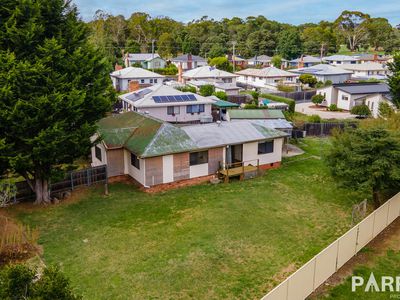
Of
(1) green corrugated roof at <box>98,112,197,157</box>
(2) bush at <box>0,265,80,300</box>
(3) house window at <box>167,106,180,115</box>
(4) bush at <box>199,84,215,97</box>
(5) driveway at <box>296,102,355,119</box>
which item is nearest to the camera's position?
(2) bush at <box>0,265,80,300</box>

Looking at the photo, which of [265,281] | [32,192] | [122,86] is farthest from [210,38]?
[265,281]

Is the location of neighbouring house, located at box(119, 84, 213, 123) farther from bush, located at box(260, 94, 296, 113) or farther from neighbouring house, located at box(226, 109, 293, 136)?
bush, located at box(260, 94, 296, 113)

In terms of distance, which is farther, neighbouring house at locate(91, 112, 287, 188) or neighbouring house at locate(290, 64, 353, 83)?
neighbouring house at locate(290, 64, 353, 83)

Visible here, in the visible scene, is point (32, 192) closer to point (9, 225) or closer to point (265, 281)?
point (9, 225)

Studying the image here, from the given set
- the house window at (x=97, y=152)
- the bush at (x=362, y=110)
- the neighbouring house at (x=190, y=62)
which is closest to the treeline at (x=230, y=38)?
the neighbouring house at (x=190, y=62)

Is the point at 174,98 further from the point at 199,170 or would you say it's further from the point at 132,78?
the point at 132,78

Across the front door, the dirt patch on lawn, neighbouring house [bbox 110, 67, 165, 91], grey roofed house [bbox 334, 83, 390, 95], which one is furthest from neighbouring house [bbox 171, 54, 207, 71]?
the dirt patch on lawn
